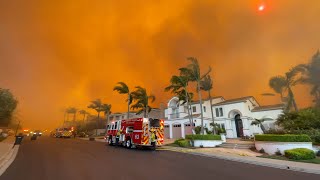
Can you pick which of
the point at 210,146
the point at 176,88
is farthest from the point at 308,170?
the point at 176,88

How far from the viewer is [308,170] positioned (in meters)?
10.9

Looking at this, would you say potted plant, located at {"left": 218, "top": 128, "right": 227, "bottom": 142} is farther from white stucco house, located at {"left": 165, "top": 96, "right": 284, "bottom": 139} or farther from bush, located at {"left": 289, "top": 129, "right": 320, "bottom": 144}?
bush, located at {"left": 289, "top": 129, "right": 320, "bottom": 144}

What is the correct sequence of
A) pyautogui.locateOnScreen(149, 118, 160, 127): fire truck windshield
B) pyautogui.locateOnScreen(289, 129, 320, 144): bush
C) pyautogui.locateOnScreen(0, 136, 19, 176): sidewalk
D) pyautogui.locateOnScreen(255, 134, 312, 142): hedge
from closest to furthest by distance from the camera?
1. pyautogui.locateOnScreen(0, 136, 19, 176): sidewalk
2. pyautogui.locateOnScreen(255, 134, 312, 142): hedge
3. pyautogui.locateOnScreen(289, 129, 320, 144): bush
4. pyautogui.locateOnScreen(149, 118, 160, 127): fire truck windshield

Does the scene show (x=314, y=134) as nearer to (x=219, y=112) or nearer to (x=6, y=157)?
(x=219, y=112)

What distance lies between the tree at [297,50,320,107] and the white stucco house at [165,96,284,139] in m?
9.07

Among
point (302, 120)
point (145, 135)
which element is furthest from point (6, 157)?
point (302, 120)

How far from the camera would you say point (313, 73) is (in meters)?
36.8

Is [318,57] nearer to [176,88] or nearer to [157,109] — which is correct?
[176,88]

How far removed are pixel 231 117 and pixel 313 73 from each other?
1767 centimetres

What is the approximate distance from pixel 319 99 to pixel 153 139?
35785 millimetres

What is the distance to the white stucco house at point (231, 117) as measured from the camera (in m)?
34.8

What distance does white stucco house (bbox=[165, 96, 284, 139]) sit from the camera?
3481cm

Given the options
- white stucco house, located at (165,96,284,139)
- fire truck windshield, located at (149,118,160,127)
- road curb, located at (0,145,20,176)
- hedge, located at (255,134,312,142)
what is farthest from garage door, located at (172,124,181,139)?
road curb, located at (0,145,20,176)

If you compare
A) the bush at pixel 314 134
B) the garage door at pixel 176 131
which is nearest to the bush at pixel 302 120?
the bush at pixel 314 134
